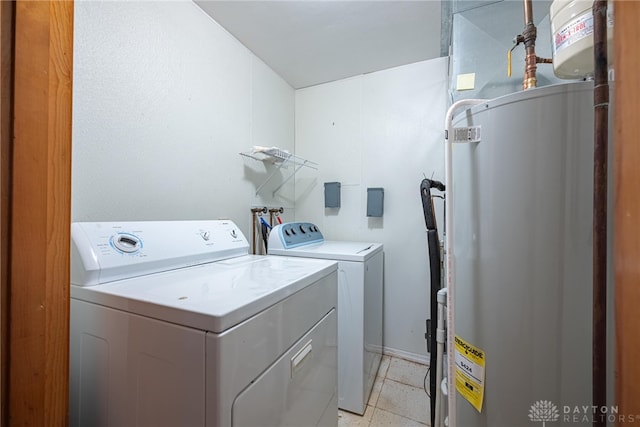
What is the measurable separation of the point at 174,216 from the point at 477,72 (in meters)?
1.87

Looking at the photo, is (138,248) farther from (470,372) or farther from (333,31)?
(333,31)

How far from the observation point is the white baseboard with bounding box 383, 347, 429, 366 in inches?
84.9

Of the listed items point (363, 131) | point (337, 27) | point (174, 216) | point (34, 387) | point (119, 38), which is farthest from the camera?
point (363, 131)

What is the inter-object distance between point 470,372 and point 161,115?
6.15 feet

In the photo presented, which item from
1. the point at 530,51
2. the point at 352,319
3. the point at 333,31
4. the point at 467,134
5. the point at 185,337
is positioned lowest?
the point at 352,319

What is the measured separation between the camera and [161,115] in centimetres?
142

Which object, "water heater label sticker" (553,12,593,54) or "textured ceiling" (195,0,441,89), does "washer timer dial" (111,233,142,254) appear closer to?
"textured ceiling" (195,0,441,89)

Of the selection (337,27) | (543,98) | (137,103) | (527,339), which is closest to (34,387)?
(137,103)

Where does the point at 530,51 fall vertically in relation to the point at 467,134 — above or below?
above

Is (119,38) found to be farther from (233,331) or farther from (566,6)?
(566,6)

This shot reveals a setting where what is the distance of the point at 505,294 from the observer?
2.66 feet

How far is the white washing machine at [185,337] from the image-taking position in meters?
0.63

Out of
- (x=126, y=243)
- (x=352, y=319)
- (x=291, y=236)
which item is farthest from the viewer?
(x=291, y=236)

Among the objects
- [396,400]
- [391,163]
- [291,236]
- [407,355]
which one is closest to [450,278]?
[291,236]
